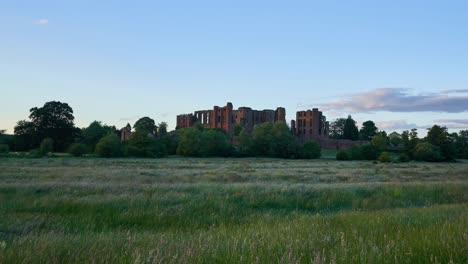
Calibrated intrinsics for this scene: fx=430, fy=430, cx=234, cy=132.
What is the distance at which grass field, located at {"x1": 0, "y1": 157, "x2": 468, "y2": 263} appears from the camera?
4.52 m

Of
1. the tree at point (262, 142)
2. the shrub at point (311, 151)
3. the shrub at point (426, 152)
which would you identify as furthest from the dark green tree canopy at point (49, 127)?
the shrub at point (426, 152)

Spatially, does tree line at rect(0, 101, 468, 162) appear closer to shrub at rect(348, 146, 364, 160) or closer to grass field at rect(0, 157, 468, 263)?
shrub at rect(348, 146, 364, 160)

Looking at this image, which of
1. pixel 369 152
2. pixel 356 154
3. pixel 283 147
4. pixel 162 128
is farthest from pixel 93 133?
pixel 369 152

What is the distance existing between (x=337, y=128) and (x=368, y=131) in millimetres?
21779

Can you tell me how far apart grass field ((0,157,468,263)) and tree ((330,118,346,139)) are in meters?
155

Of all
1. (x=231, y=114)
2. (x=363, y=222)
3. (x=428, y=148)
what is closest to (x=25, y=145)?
(x=231, y=114)

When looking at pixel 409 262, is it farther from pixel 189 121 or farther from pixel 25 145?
pixel 189 121

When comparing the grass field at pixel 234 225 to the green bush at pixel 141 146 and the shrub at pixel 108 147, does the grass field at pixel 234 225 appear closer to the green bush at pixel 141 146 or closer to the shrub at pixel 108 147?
the shrub at pixel 108 147

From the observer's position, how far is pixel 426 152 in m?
82.6

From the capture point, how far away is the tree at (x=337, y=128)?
564ft

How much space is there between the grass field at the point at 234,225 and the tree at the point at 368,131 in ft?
458

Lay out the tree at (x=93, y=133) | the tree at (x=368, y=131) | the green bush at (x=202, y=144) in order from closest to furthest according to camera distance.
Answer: the green bush at (x=202, y=144)
the tree at (x=93, y=133)
the tree at (x=368, y=131)

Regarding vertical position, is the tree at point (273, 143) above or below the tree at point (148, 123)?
below

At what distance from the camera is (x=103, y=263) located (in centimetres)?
398
